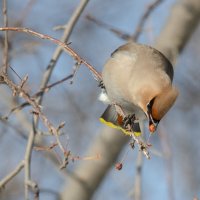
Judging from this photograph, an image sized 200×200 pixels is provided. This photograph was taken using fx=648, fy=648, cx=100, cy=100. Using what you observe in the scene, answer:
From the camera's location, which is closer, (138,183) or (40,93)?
(40,93)

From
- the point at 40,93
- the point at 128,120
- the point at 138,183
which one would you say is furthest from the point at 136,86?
the point at 138,183

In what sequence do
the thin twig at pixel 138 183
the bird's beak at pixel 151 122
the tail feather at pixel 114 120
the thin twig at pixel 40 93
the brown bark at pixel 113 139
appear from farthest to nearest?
1. the brown bark at pixel 113 139
2. the thin twig at pixel 138 183
3. the tail feather at pixel 114 120
4. the thin twig at pixel 40 93
5. the bird's beak at pixel 151 122

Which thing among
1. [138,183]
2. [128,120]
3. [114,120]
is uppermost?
[128,120]

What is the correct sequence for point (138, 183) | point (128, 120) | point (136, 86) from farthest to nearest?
point (138, 183) → point (136, 86) → point (128, 120)

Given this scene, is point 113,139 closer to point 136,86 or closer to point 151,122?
point 136,86

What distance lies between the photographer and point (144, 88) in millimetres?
3695

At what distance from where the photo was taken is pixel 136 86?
3801 millimetres

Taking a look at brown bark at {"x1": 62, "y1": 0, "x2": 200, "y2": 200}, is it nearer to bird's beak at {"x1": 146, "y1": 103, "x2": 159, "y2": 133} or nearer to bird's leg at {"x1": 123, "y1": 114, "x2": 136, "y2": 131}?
bird's leg at {"x1": 123, "y1": 114, "x2": 136, "y2": 131}

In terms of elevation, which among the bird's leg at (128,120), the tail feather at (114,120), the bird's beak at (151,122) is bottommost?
the tail feather at (114,120)

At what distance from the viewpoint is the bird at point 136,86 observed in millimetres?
3442

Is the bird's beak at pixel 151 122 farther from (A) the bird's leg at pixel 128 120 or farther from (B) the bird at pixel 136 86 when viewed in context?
(A) the bird's leg at pixel 128 120

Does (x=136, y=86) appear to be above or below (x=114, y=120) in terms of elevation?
above

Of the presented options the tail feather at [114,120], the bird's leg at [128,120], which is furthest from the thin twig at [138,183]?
the bird's leg at [128,120]

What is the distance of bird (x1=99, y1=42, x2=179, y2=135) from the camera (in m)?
3.44
